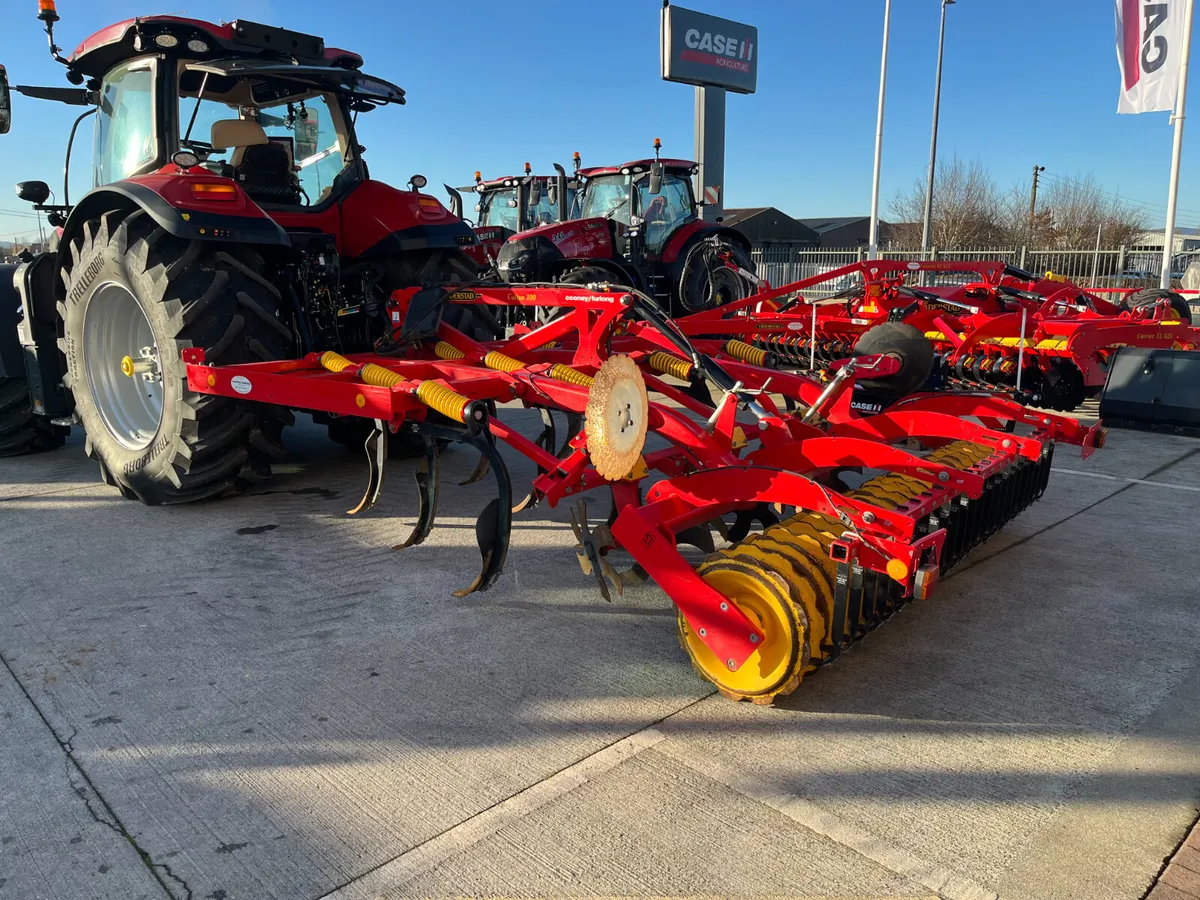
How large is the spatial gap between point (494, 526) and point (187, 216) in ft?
7.18

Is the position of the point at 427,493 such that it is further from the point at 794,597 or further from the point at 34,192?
the point at 34,192

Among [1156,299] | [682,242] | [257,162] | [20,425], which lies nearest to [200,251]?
[257,162]

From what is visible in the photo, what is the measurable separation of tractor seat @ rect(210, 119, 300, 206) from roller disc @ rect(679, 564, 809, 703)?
361 cm

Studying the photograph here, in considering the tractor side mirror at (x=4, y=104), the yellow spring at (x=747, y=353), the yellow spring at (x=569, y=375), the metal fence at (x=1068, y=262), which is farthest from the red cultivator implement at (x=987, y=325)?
the metal fence at (x=1068, y=262)

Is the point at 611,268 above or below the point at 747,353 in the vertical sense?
above

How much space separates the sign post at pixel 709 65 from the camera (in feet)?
58.0

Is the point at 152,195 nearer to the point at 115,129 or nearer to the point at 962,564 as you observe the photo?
the point at 115,129

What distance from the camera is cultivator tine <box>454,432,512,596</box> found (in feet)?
9.41

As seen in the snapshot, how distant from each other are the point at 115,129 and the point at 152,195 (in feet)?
3.59

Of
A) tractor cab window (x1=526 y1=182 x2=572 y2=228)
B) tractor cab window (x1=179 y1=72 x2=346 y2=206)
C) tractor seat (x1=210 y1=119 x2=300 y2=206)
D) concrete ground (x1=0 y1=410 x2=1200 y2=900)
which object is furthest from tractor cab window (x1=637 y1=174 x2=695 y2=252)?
concrete ground (x1=0 y1=410 x2=1200 y2=900)

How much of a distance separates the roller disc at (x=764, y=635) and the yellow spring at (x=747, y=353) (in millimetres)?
2333

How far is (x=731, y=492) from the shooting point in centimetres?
264

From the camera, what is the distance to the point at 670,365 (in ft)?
12.8

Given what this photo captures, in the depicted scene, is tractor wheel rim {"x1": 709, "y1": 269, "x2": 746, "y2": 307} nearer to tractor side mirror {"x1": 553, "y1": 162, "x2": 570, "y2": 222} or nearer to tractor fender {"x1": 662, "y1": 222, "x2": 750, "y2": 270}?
tractor fender {"x1": 662, "y1": 222, "x2": 750, "y2": 270}
